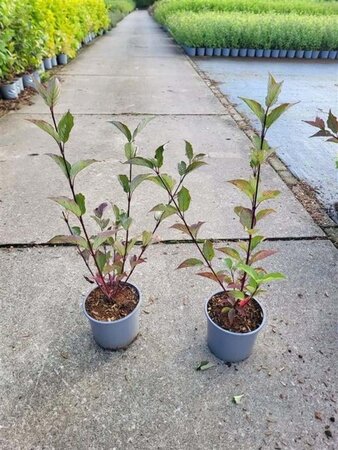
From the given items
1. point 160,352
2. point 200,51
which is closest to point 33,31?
point 200,51

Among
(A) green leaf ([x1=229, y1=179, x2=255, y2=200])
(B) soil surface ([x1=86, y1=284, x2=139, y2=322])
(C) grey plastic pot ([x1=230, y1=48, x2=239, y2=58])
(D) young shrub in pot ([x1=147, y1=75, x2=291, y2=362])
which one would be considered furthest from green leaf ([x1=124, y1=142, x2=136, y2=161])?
(C) grey plastic pot ([x1=230, y1=48, x2=239, y2=58])

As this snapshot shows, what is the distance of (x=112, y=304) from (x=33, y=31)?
4.64 meters

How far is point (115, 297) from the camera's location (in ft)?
4.97

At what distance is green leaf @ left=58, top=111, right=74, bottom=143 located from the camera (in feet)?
3.38

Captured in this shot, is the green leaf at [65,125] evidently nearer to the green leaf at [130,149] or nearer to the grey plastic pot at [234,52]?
the green leaf at [130,149]

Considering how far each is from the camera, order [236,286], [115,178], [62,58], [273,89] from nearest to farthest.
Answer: [273,89] → [236,286] → [115,178] → [62,58]

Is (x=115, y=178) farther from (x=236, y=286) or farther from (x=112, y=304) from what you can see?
(x=236, y=286)

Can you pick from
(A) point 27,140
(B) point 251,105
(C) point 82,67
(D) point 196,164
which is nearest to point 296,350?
(D) point 196,164

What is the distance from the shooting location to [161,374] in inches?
55.9

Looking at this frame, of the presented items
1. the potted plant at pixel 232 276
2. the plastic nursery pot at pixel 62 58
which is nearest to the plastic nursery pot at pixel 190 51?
the plastic nursery pot at pixel 62 58

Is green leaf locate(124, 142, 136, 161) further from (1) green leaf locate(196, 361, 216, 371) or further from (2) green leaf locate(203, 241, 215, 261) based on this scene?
(1) green leaf locate(196, 361, 216, 371)

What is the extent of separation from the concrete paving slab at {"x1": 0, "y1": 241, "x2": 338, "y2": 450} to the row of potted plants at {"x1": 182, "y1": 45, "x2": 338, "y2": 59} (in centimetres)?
748

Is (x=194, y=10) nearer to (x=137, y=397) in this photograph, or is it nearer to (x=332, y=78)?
(x=332, y=78)

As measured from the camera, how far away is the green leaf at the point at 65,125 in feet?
3.38
